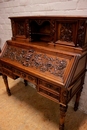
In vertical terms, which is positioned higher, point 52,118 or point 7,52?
point 7,52

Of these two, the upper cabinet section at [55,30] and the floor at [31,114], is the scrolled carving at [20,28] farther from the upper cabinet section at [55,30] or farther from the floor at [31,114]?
the floor at [31,114]

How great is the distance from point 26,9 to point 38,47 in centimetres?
87

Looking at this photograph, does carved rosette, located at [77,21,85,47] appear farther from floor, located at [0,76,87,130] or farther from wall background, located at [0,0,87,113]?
→ floor, located at [0,76,87,130]

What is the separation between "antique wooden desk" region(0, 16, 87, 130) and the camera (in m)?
1.07

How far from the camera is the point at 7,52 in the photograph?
5.53ft

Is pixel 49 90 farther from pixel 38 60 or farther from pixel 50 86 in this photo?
pixel 38 60

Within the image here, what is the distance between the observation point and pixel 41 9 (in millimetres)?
1635

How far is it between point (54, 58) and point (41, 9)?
87 cm

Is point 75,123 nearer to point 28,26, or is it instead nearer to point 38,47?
point 38,47

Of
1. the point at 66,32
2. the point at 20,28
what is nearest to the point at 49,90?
the point at 66,32

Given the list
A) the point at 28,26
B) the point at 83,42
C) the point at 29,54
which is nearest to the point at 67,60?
the point at 83,42

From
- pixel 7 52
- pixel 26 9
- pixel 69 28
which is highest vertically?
pixel 26 9

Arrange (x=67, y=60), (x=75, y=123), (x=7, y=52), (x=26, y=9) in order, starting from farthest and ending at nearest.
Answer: (x=26, y=9) → (x=7, y=52) → (x=75, y=123) → (x=67, y=60)

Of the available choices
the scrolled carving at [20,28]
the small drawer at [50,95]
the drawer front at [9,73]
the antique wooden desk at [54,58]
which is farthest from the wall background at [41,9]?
the drawer front at [9,73]
